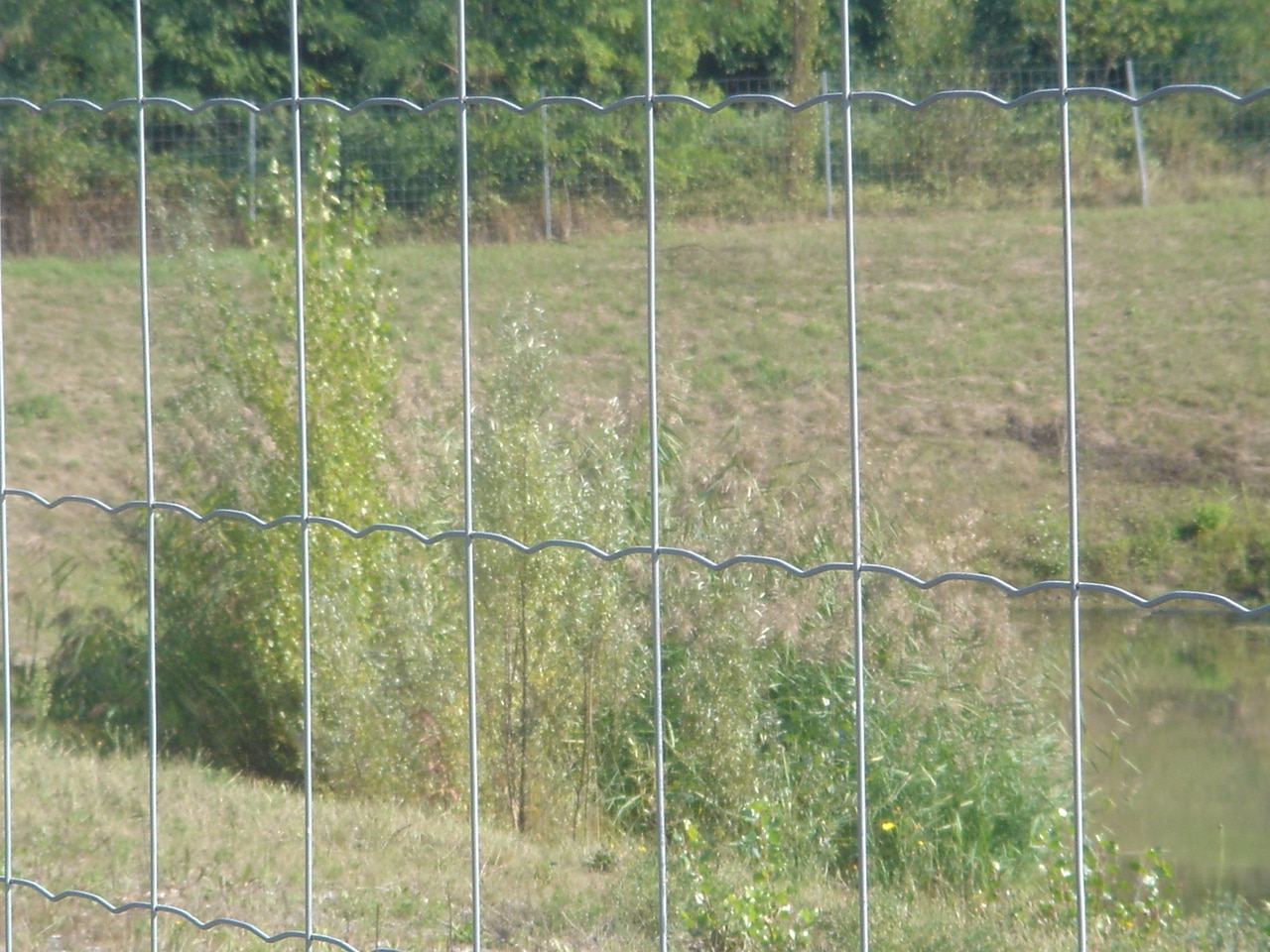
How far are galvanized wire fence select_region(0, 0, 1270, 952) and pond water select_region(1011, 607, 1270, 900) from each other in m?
0.93

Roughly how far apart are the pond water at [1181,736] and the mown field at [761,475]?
0.08 meters

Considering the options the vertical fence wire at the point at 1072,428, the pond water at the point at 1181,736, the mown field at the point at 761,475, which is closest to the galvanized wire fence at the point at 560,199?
the vertical fence wire at the point at 1072,428

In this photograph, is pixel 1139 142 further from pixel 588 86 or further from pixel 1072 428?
pixel 1072 428

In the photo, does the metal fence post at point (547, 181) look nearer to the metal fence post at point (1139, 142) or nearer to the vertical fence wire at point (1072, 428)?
the metal fence post at point (1139, 142)

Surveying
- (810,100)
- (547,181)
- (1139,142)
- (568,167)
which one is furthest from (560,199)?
(810,100)

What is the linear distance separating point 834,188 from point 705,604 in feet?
20.1

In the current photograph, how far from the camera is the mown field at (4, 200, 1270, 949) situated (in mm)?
3041

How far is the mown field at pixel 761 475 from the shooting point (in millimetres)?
3041

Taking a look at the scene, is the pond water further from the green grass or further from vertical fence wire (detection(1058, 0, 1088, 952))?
vertical fence wire (detection(1058, 0, 1088, 952))

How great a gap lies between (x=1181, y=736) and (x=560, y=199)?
4933mm

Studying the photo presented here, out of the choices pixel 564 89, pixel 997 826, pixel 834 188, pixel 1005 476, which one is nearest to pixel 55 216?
pixel 564 89

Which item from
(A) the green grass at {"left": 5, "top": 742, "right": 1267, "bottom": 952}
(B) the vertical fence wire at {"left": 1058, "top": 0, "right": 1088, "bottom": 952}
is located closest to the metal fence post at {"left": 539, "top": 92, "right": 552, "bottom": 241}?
(A) the green grass at {"left": 5, "top": 742, "right": 1267, "bottom": 952}

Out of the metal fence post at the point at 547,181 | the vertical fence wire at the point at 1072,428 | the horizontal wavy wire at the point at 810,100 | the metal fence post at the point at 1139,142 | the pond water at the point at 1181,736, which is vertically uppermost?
the metal fence post at the point at 547,181

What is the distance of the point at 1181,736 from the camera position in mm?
5570
